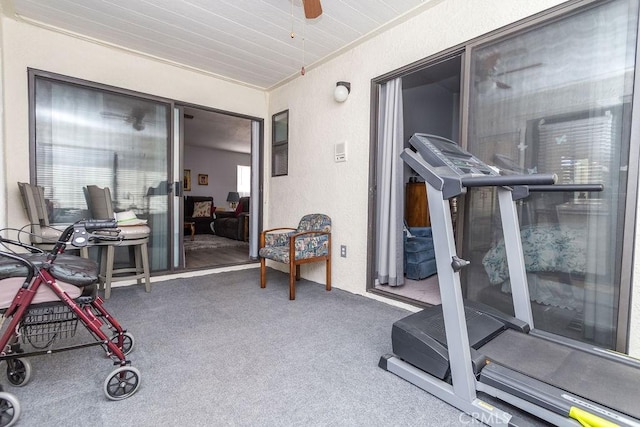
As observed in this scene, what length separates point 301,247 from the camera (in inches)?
115

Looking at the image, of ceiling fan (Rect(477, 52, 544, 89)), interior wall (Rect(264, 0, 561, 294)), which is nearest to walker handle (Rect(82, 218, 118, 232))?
interior wall (Rect(264, 0, 561, 294))

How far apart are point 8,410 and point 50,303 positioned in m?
0.42

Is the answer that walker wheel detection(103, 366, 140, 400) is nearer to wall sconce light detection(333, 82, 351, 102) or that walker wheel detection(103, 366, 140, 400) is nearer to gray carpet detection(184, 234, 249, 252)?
wall sconce light detection(333, 82, 351, 102)

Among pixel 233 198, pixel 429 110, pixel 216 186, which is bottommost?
pixel 233 198

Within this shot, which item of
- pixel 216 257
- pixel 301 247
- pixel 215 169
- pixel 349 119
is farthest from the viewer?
pixel 215 169

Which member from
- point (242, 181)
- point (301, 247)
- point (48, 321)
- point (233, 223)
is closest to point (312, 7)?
point (301, 247)

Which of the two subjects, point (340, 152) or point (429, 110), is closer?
point (340, 152)

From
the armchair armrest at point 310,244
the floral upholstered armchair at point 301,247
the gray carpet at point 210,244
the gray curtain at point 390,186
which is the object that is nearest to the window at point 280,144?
the floral upholstered armchair at point 301,247

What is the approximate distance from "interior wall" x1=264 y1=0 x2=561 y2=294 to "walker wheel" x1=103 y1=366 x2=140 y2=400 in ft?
6.65

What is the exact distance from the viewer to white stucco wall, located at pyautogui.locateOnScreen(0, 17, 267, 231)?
8.55 ft

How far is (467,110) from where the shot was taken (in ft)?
7.04

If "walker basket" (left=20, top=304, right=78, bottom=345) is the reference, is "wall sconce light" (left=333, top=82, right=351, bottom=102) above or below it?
above

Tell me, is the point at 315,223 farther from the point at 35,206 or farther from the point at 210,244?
the point at 210,244

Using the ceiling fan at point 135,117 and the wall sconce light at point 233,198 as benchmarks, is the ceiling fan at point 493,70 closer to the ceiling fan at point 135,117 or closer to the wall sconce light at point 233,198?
the ceiling fan at point 135,117
